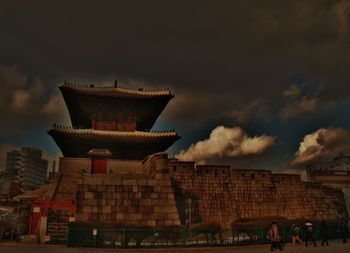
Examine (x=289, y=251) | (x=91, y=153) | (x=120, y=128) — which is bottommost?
(x=289, y=251)

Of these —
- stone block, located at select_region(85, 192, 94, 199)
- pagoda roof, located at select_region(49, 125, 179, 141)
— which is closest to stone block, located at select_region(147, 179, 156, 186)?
stone block, located at select_region(85, 192, 94, 199)

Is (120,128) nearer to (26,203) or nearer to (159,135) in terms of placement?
(159,135)

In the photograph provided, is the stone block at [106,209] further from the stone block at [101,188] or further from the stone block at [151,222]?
the stone block at [151,222]

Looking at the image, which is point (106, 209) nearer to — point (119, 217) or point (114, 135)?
point (119, 217)

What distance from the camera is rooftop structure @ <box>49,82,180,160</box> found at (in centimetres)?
2858

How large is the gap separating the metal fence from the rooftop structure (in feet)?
47.0

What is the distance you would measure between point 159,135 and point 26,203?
456 inches

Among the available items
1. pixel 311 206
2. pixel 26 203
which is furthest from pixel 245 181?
pixel 26 203

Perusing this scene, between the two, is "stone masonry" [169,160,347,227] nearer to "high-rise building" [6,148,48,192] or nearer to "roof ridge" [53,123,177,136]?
"roof ridge" [53,123,177,136]

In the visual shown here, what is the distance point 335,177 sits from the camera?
6375 centimetres

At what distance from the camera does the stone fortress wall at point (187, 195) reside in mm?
17609

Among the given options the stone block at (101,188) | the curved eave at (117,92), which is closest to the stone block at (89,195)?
the stone block at (101,188)

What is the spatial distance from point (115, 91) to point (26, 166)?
96.1 m

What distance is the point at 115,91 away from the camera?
30016 millimetres
